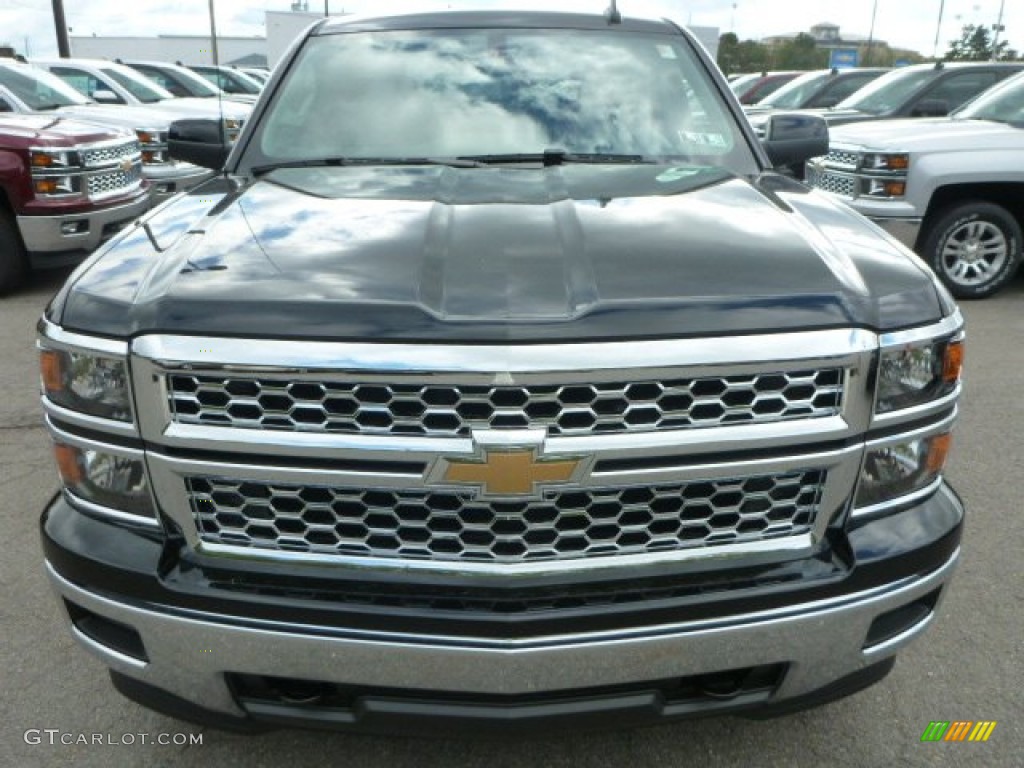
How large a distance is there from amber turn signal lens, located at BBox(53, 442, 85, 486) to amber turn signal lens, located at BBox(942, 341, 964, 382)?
1837 mm

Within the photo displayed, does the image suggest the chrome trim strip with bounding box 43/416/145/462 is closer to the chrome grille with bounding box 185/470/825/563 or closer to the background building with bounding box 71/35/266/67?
the chrome grille with bounding box 185/470/825/563

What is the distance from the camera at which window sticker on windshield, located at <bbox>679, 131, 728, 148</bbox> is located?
307 cm

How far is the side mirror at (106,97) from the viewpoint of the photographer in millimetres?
11662

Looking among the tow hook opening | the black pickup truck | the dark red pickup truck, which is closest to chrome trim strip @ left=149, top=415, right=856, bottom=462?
the black pickup truck

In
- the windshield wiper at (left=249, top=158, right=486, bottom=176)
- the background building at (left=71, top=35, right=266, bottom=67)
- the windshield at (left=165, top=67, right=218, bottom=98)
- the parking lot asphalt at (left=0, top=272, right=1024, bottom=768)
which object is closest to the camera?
the parking lot asphalt at (left=0, top=272, right=1024, bottom=768)

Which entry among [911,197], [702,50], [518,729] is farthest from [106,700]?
[911,197]

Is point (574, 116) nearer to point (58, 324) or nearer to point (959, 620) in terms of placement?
point (58, 324)

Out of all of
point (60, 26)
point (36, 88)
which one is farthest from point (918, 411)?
point (60, 26)

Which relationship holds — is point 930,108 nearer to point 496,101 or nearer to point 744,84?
point 496,101

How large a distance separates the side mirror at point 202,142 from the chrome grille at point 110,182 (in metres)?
4.26

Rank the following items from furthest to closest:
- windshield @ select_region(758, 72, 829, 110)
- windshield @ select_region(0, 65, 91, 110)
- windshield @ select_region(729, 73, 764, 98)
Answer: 1. windshield @ select_region(729, 73, 764, 98)
2. windshield @ select_region(758, 72, 829, 110)
3. windshield @ select_region(0, 65, 91, 110)

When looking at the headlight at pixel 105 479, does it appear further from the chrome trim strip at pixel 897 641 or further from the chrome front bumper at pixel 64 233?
the chrome front bumper at pixel 64 233

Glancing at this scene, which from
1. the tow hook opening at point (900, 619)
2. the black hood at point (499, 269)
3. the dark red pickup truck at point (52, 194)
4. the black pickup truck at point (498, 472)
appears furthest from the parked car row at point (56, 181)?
the tow hook opening at point (900, 619)

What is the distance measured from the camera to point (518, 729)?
1804 mm
